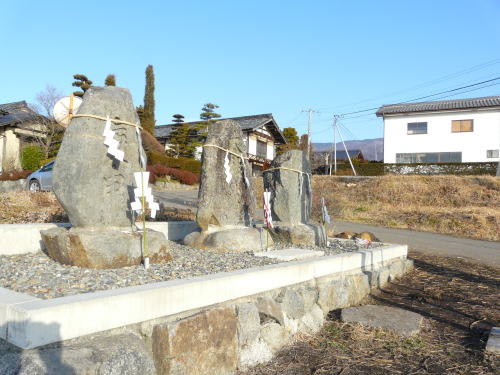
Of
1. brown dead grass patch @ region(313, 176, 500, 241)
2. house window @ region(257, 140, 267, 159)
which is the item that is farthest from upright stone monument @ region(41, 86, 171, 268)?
house window @ region(257, 140, 267, 159)

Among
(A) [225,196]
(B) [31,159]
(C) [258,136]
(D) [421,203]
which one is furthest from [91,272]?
(C) [258,136]

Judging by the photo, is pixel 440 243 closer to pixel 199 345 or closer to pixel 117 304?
pixel 199 345

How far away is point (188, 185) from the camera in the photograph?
78.2 ft

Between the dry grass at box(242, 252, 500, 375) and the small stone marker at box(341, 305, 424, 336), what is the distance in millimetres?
83

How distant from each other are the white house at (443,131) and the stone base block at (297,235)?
82.0 feet

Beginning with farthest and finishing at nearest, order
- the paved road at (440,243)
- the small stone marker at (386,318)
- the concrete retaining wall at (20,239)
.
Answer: the paved road at (440,243), the concrete retaining wall at (20,239), the small stone marker at (386,318)

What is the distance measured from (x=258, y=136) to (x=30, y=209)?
24.5m

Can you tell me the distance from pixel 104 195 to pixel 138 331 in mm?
1681

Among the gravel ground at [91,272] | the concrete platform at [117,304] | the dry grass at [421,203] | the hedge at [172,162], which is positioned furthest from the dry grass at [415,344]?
the hedge at [172,162]

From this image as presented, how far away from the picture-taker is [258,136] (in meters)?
31.7

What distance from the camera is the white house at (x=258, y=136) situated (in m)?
30.6

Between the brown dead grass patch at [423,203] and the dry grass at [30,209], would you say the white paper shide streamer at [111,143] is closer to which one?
the dry grass at [30,209]

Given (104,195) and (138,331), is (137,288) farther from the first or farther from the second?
(104,195)

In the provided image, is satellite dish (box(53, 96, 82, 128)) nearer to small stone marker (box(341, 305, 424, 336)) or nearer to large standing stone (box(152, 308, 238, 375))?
large standing stone (box(152, 308, 238, 375))
